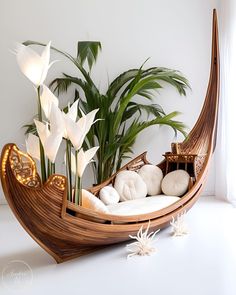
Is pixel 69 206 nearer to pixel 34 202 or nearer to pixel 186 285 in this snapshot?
pixel 34 202

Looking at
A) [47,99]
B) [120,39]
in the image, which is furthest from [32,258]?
[120,39]

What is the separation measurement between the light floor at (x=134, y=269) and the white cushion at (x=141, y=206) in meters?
0.21

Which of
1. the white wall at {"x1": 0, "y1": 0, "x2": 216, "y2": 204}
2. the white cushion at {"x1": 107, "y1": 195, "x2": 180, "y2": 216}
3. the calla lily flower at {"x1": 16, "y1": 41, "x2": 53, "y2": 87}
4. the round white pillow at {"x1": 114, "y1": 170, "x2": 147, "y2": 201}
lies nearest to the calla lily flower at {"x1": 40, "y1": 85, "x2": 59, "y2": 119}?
the calla lily flower at {"x1": 16, "y1": 41, "x2": 53, "y2": 87}

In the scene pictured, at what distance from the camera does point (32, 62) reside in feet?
5.10

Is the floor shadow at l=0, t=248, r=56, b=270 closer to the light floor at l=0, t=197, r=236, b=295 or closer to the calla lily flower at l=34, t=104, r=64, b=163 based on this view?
the light floor at l=0, t=197, r=236, b=295

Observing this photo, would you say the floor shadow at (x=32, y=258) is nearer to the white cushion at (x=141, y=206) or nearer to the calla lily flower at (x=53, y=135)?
the white cushion at (x=141, y=206)

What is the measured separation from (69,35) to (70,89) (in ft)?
1.86

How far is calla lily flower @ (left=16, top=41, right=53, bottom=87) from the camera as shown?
154cm

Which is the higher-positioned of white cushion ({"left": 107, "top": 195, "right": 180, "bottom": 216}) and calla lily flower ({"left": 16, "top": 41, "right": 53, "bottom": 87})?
calla lily flower ({"left": 16, "top": 41, "right": 53, "bottom": 87})

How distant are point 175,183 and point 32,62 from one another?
140cm

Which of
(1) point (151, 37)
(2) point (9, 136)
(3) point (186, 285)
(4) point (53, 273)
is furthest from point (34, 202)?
(1) point (151, 37)

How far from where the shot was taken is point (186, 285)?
1.46 m

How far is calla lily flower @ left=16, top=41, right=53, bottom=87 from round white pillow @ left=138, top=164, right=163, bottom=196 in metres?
1.27

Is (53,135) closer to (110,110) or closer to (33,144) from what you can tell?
(33,144)
